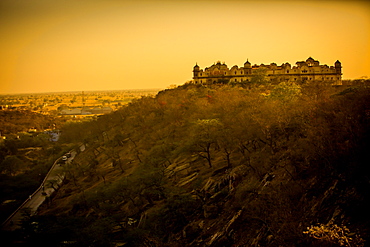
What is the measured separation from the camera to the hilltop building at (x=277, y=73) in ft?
199

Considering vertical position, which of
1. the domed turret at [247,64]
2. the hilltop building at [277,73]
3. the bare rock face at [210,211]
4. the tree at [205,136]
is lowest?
the bare rock face at [210,211]

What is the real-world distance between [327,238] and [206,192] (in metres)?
12.7

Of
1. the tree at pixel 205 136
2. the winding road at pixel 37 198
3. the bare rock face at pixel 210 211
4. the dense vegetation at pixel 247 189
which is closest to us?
the dense vegetation at pixel 247 189

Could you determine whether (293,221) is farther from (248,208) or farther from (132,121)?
(132,121)

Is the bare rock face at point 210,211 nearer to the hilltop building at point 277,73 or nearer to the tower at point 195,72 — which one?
the hilltop building at point 277,73

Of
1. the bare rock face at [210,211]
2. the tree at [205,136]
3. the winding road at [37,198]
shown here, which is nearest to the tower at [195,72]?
the winding road at [37,198]

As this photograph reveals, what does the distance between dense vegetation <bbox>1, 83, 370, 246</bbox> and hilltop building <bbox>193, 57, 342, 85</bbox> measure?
32629 mm

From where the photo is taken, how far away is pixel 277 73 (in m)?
63.8

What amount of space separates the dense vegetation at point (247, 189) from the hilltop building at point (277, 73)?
32629 mm

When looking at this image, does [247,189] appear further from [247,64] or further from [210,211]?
[247,64]

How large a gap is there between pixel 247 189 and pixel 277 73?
49.8m

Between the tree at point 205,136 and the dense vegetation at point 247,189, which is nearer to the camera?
the dense vegetation at point 247,189

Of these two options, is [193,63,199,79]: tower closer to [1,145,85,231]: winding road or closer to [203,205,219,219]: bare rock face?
[1,145,85,231]: winding road

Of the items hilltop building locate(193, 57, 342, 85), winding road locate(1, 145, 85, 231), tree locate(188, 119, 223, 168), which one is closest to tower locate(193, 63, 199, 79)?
hilltop building locate(193, 57, 342, 85)
